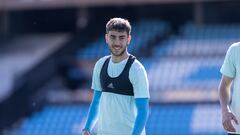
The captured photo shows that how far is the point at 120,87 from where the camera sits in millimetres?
4852

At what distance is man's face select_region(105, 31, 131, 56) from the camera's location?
4.71 m

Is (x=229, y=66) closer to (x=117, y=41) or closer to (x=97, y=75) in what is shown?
(x=117, y=41)

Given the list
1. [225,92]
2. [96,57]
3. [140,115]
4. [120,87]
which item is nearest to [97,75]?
[120,87]

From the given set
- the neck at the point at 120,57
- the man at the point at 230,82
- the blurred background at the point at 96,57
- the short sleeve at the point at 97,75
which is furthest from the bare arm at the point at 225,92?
the blurred background at the point at 96,57

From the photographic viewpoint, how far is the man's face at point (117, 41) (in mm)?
4711

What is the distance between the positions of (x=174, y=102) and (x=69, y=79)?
3.03 m

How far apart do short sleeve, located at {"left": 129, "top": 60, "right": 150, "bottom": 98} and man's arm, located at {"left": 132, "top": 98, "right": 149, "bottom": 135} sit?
0.11 ft

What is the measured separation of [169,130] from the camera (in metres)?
13.5

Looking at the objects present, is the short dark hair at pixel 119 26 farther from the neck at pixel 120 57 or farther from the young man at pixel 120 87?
the neck at pixel 120 57

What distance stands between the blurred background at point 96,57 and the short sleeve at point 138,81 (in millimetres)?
8700

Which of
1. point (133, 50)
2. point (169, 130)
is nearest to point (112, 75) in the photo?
point (169, 130)

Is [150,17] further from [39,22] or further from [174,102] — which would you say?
[174,102]

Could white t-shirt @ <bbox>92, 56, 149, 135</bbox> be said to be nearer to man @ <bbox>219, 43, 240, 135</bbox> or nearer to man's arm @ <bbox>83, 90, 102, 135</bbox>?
man's arm @ <bbox>83, 90, 102, 135</bbox>

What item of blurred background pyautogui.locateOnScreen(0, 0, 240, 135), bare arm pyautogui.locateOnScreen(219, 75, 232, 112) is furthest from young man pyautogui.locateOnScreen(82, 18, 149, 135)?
blurred background pyautogui.locateOnScreen(0, 0, 240, 135)
